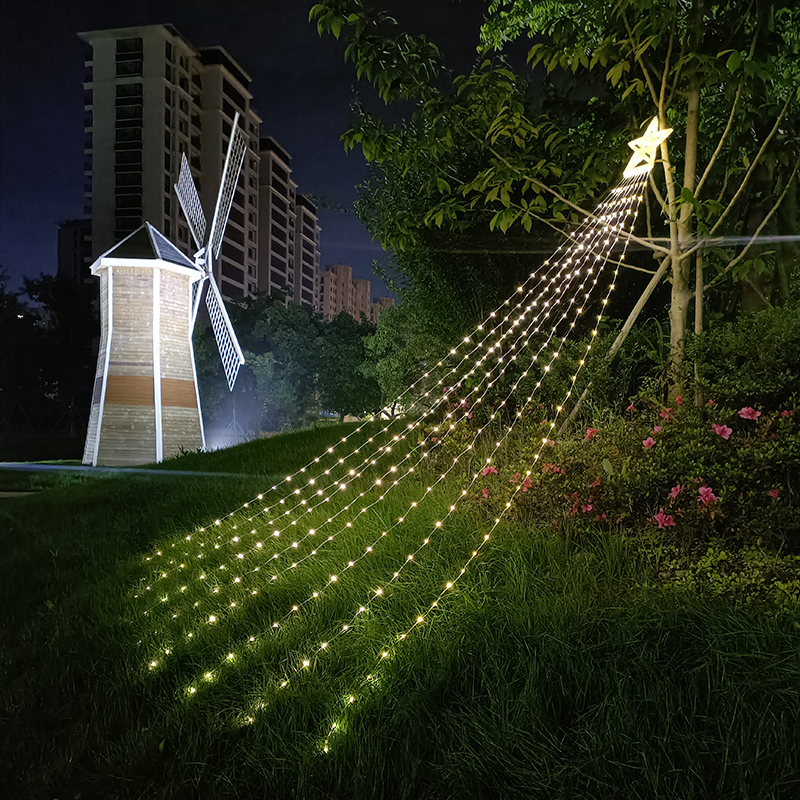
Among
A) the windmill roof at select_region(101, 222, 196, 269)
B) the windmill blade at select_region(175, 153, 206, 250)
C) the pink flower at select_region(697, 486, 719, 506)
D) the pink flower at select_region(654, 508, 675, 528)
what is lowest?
the pink flower at select_region(654, 508, 675, 528)

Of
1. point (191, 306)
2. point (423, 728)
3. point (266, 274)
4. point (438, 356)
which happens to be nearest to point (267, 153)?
point (266, 274)

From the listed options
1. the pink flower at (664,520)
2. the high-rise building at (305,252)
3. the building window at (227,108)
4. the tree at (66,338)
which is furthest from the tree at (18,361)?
the high-rise building at (305,252)

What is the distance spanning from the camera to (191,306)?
2155 centimetres

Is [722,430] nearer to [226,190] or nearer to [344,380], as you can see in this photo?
[226,190]

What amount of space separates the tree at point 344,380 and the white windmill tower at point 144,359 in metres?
20.2

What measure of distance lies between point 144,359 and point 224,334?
20.4 feet

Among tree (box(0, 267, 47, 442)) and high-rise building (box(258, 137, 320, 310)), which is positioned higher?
high-rise building (box(258, 137, 320, 310))

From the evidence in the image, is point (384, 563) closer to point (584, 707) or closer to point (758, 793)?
point (584, 707)

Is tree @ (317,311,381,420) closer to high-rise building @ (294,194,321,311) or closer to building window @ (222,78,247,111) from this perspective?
building window @ (222,78,247,111)

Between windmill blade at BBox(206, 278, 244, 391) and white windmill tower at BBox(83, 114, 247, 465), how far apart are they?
347 centimetres

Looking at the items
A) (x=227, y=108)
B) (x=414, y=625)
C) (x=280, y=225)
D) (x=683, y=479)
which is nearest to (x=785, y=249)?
(x=683, y=479)

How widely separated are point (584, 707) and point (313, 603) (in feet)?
6.56

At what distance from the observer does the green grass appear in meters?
2.53

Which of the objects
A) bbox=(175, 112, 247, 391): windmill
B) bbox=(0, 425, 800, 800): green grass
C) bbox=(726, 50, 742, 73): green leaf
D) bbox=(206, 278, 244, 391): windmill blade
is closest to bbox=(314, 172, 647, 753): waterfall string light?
bbox=(0, 425, 800, 800): green grass
